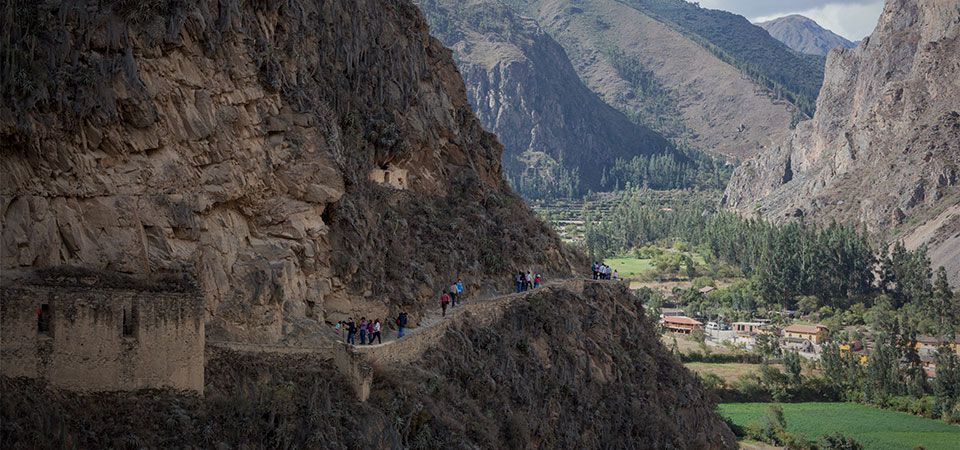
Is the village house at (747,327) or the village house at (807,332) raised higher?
the village house at (807,332)

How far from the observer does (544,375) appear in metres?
44.0

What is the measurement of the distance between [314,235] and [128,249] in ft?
23.2

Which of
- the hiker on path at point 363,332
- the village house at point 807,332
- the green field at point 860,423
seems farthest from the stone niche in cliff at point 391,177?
the village house at point 807,332

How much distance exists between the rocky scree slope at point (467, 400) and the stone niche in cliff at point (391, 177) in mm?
5805

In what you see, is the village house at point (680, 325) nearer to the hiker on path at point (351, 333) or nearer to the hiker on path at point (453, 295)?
the hiker on path at point (453, 295)

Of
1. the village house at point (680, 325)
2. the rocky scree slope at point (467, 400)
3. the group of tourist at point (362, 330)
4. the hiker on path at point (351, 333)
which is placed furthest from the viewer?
the village house at point (680, 325)

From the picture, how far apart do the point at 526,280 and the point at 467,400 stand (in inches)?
390

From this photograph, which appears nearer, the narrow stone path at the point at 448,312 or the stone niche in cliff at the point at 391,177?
the narrow stone path at the point at 448,312

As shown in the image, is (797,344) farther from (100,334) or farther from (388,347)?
(100,334)

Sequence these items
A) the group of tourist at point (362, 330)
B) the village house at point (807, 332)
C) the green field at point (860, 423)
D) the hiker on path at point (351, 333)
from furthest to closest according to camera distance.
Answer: the village house at point (807, 332) → the green field at point (860, 423) → the group of tourist at point (362, 330) → the hiker on path at point (351, 333)

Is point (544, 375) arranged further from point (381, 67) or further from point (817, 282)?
point (817, 282)

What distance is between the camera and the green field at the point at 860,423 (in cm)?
8262

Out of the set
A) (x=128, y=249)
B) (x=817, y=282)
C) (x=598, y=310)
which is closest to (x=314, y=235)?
(x=128, y=249)

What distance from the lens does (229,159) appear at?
31.9 meters
